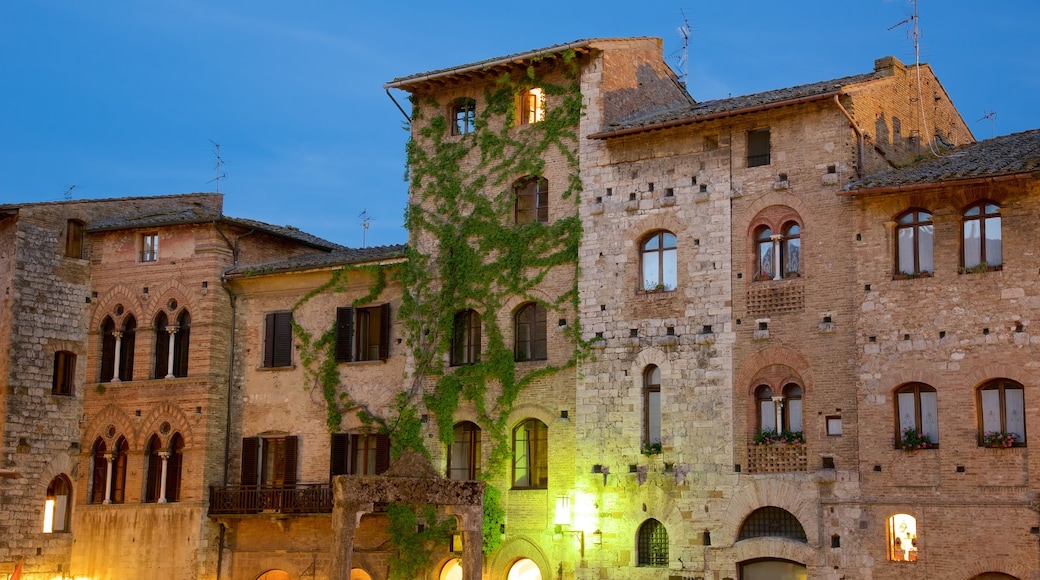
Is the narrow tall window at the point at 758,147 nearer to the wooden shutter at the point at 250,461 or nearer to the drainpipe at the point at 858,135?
the drainpipe at the point at 858,135

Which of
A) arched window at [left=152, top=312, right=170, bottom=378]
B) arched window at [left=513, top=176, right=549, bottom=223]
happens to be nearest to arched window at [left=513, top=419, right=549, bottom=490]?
arched window at [left=513, top=176, right=549, bottom=223]

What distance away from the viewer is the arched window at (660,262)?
1266 inches

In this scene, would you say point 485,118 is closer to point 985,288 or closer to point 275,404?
point 275,404

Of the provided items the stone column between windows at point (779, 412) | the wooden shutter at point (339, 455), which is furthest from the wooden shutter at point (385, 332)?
the stone column between windows at point (779, 412)

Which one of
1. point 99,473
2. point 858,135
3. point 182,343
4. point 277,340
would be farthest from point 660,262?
point 99,473

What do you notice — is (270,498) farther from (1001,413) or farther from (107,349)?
(1001,413)

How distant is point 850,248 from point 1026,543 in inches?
269

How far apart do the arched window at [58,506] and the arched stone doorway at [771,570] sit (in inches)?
745

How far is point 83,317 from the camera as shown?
39531 millimetres

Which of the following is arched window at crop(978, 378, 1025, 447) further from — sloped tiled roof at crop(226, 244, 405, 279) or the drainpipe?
sloped tiled roof at crop(226, 244, 405, 279)

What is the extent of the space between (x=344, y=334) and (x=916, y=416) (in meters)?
14.8

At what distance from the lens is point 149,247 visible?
130ft

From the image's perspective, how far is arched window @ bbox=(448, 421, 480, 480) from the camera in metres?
34.4

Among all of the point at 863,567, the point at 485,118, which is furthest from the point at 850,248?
the point at 485,118
